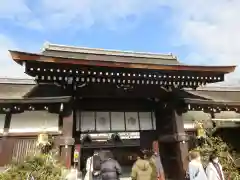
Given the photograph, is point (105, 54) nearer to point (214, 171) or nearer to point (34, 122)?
point (34, 122)

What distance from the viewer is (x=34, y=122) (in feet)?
24.7

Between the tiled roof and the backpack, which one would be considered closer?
the backpack

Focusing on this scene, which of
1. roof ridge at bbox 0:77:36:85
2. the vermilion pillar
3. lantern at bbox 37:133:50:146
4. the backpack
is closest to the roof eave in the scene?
the vermilion pillar

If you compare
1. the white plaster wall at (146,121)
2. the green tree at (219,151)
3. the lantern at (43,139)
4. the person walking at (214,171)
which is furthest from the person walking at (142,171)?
the lantern at (43,139)

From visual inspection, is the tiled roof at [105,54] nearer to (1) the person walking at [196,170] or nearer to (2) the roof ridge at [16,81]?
(2) the roof ridge at [16,81]

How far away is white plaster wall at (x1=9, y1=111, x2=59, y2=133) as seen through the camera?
7410mm

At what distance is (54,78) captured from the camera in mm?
6918

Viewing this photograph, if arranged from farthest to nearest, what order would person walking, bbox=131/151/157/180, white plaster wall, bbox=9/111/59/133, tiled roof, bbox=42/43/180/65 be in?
1. tiled roof, bbox=42/43/180/65
2. white plaster wall, bbox=9/111/59/133
3. person walking, bbox=131/151/157/180

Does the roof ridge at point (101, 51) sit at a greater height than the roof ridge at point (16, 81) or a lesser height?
greater

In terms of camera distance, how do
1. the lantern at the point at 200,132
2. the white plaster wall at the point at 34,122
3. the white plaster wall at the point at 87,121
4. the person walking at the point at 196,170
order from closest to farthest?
the person walking at the point at 196,170, the white plaster wall at the point at 34,122, the white plaster wall at the point at 87,121, the lantern at the point at 200,132

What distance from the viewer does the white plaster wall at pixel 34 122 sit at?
7410mm

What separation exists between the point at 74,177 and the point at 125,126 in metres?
2.43

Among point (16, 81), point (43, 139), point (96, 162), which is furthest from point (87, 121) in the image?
point (16, 81)

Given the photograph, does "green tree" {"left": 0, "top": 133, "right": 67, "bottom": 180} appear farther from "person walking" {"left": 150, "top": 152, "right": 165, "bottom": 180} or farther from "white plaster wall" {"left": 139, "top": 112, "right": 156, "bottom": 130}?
"white plaster wall" {"left": 139, "top": 112, "right": 156, "bottom": 130}
